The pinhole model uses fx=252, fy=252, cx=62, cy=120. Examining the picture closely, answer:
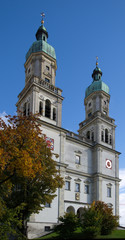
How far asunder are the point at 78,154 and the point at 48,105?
30.7ft

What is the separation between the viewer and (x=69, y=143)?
1574 inches

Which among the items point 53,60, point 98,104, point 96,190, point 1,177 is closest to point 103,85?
point 98,104

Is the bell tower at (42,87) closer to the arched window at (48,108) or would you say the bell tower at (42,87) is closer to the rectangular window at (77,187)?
the arched window at (48,108)

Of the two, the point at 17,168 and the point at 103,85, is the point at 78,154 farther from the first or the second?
the point at 17,168

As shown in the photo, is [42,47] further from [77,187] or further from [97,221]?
[97,221]

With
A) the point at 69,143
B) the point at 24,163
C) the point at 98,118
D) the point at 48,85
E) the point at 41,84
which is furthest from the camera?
the point at 98,118

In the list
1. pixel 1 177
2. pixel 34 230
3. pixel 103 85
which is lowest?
pixel 34 230

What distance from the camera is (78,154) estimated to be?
4088 cm

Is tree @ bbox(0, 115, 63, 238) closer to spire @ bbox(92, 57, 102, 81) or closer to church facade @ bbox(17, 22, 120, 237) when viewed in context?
church facade @ bbox(17, 22, 120, 237)

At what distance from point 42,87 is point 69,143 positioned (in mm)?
9772

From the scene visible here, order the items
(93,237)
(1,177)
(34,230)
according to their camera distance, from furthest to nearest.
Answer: (34,230), (93,237), (1,177)

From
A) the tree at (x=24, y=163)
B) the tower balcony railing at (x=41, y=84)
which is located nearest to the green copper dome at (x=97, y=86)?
the tower balcony railing at (x=41, y=84)

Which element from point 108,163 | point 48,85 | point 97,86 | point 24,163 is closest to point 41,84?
point 48,85

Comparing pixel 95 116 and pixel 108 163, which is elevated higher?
pixel 95 116
